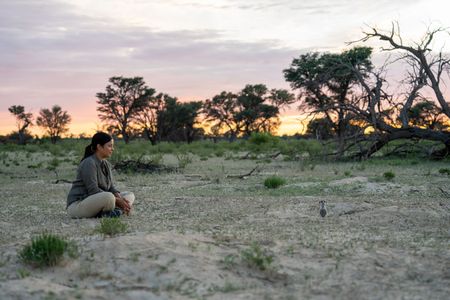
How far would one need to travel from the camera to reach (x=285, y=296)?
390 centimetres

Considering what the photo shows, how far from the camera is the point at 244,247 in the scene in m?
5.05

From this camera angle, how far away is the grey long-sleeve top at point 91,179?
279 inches

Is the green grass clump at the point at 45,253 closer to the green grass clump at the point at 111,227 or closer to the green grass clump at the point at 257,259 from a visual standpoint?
the green grass clump at the point at 111,227

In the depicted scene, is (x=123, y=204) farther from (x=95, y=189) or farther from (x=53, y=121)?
(x=53, y=121)

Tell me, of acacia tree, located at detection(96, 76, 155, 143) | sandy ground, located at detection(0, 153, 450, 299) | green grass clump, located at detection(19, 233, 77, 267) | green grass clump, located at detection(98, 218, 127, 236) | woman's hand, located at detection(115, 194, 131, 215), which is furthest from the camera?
acacia tree, located at detection(96, 76, 155, 143)

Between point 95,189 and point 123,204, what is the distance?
432mm

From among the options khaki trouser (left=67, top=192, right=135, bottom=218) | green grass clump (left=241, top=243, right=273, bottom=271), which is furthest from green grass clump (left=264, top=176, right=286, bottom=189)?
green grass clump (left=241, top=243, right=273, bottom=271)

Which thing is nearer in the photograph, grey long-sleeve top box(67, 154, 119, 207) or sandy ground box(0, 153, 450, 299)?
sandy ground box(0, 153, 450, 299)

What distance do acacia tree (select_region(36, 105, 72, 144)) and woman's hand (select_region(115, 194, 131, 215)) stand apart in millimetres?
47606

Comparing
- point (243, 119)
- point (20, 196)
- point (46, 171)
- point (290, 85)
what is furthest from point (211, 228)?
point (243, 119)

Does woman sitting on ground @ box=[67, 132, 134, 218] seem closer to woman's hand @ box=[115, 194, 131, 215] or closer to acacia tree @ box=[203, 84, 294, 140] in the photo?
woman's hand @ box=[115, 194, 131, 215]

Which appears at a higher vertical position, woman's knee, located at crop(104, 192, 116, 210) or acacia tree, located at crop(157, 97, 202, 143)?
acacia tree, located at crop(157, 97, 202, 143)

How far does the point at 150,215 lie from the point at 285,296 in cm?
384

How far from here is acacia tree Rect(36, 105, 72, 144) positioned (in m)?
52.8
